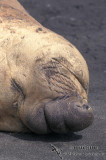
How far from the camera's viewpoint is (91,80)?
4848mm

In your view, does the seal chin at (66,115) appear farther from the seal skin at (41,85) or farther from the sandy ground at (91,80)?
the sandy ground at (91,80)

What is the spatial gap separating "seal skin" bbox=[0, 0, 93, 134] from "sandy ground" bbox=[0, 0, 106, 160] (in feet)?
0.37

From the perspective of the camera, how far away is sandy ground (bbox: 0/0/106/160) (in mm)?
2697

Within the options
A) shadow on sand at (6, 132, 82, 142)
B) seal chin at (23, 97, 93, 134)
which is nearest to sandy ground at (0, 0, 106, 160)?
shadow on sand at (6, 132, 82, 142)

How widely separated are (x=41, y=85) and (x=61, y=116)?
0.24 m

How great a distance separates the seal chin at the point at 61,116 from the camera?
280 cm

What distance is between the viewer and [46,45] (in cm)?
295

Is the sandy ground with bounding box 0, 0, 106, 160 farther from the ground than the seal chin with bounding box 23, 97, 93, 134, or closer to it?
closer to it

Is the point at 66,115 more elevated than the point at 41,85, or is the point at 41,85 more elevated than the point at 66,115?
the point at 41,85

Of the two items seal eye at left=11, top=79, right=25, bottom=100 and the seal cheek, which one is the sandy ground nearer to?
the seal cheek

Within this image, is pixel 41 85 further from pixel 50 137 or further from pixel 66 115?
pixel 50 137

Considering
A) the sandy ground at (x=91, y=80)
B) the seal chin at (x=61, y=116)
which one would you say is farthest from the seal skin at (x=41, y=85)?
the sandy ground at (x=91, y=80)

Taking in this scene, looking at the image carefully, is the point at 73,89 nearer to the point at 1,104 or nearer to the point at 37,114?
the point at 37,114

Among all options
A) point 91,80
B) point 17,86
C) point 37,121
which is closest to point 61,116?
point 37,121
